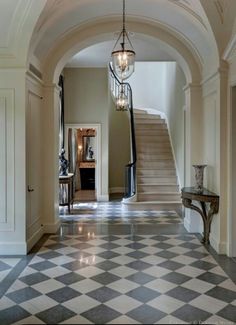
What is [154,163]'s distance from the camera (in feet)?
34.4

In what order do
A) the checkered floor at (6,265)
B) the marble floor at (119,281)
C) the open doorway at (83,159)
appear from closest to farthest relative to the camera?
the marble floor at (119,281), the checkered floor at (6,265), the open doorway at (83,159)

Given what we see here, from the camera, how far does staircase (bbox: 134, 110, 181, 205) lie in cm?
926

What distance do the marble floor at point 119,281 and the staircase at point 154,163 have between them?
2.77 metres

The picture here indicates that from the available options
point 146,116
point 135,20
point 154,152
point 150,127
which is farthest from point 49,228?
point 146,116

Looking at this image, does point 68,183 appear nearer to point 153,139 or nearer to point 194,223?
point 194,223

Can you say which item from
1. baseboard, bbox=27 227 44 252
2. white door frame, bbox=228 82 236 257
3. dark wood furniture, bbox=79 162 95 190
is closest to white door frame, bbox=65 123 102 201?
dark wood furniture, bbox=79 162 95 190

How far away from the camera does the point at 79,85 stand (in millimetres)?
10453

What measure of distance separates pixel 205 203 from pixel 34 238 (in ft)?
9.18

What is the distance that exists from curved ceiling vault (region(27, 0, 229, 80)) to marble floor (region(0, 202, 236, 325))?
2857 mm

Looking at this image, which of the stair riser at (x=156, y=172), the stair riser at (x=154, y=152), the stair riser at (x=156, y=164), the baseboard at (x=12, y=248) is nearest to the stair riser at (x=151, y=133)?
the stair riser at (x=154, y=152)

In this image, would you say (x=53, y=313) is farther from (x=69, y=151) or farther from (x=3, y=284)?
(x=69, y=151)

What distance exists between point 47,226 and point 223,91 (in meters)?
3.75

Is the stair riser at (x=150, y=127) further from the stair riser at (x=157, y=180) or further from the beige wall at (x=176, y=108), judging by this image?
the stair riser at (x=157, y=180)

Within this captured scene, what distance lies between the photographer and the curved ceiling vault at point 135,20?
197 inches
